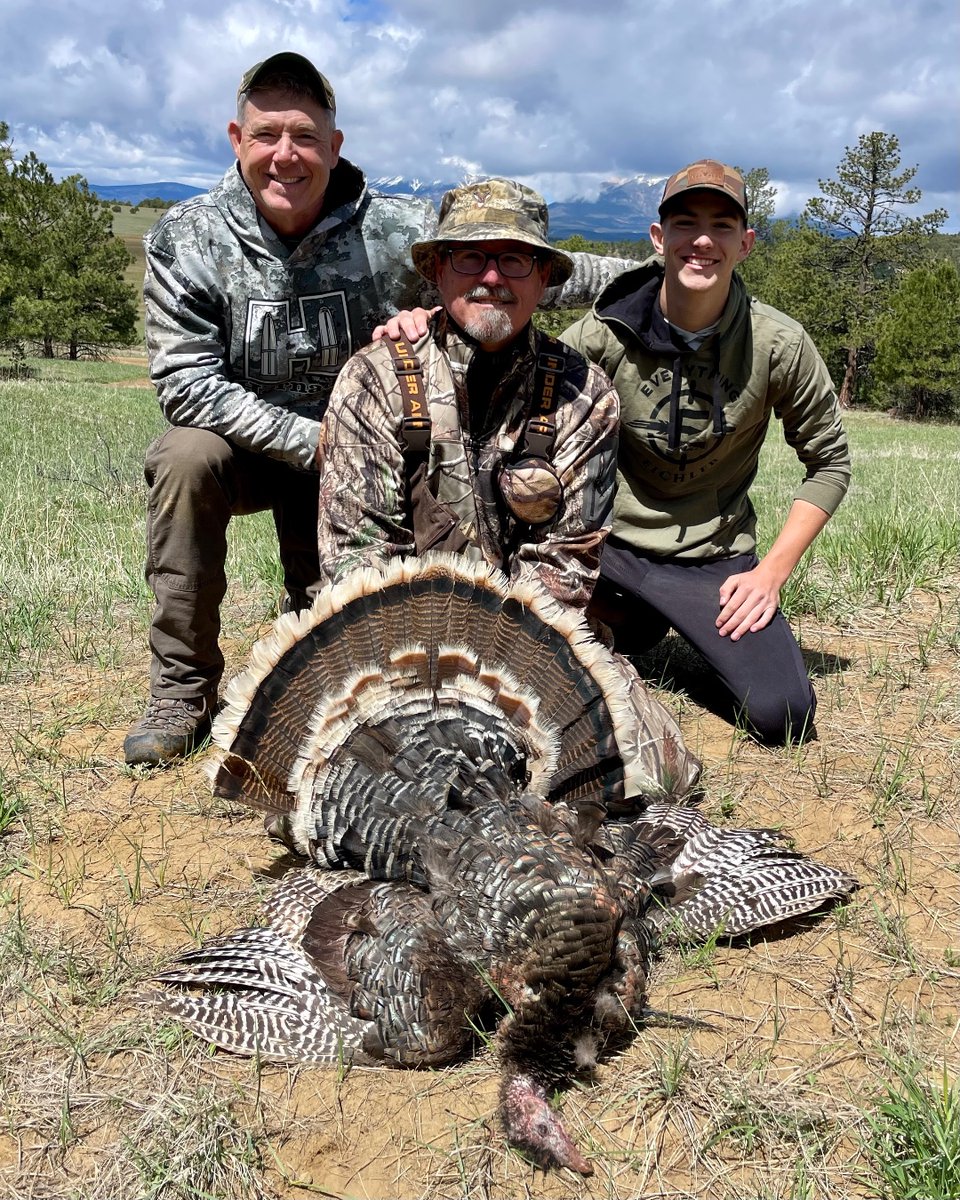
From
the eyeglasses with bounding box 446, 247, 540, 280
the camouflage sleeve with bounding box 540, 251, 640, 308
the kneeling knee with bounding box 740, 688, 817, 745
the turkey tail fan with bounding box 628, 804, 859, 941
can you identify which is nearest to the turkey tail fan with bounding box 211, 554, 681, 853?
the turkey tail fan with bounding box 628, 804, 859, 941

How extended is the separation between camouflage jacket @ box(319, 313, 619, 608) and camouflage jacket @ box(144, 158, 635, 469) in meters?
0.70

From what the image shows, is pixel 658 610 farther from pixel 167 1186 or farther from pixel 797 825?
pixel 167 1186

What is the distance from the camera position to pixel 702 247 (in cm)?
424

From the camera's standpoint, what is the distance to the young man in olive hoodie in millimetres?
4328

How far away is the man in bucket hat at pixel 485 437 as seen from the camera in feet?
11.8

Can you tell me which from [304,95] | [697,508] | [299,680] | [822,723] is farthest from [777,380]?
[299,680]

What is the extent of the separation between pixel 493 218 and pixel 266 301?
130 cm

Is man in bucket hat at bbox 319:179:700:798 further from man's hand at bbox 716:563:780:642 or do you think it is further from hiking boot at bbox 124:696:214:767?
hiking boot at bbox 124:696:214:767

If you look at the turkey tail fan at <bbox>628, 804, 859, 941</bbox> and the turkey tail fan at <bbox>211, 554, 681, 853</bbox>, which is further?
the turkey tail fan at <bbox>211, 554, 681, 853</bbox>

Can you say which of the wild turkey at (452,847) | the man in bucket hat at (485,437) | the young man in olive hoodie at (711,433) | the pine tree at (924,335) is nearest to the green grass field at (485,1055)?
the wild turkey at (452,847)

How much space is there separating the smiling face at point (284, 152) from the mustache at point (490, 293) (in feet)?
3.82

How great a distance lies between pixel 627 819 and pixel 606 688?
1.87 ft

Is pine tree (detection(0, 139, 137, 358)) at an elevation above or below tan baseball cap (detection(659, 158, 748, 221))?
above

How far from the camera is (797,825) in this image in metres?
3.61
